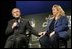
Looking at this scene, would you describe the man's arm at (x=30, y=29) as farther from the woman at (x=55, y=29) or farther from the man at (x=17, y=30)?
the woman at (x=55, y=29)

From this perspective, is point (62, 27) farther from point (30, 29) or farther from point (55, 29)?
point (30, 29)

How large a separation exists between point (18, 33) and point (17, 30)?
40mm

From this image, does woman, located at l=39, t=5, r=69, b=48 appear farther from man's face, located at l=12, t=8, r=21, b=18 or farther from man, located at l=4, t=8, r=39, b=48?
man's face, located at l=12, t=8, r=21, b=18

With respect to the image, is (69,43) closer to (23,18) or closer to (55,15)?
(55,15)

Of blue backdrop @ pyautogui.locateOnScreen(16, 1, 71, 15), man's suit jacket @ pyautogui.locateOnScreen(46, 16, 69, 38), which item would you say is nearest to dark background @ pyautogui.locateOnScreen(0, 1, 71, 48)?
blue backdrop @ pyautogui.locateOnScreen(16, 1, 71, 15)

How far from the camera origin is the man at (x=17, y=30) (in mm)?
3746

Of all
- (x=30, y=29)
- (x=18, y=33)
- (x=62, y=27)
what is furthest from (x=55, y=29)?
(x=18, y=33)

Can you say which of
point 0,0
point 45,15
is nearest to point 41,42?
point 45,15

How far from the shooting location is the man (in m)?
3.75

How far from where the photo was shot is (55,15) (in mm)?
3787

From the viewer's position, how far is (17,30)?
3.79m

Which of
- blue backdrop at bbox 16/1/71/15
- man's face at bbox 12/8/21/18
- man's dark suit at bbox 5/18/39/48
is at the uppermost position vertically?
blue backdrop at bbox 16/1/71/15

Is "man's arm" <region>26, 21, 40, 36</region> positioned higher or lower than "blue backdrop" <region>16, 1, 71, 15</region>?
lower

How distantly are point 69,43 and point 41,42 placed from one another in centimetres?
35
